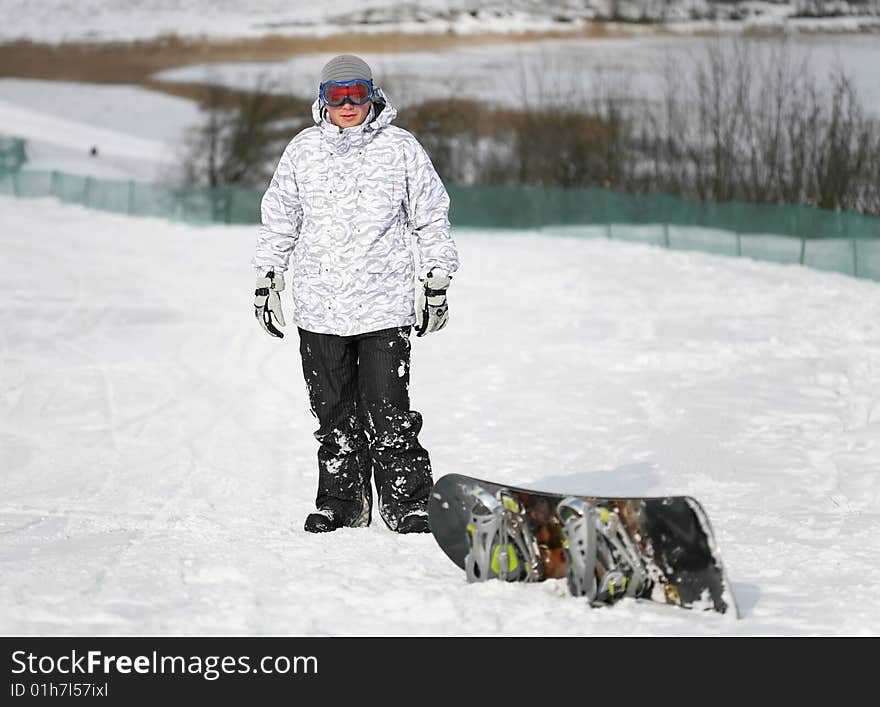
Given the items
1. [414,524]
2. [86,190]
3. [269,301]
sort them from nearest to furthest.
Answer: [414,524]
[269,301]
[86,190]

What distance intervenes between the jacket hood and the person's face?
2cm

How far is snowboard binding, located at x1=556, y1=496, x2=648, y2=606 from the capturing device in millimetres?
4641

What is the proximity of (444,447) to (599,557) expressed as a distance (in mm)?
4001

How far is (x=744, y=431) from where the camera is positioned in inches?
362

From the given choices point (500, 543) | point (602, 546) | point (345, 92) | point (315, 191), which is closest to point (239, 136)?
point (315, 191)

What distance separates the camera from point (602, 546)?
15.4ft

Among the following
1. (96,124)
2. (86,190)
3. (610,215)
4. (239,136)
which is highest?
(610,215)

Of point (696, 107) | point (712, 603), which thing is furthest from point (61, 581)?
point (696, 107)

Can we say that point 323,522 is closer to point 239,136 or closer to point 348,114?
point 348,114

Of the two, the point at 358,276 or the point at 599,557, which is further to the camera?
the point at 358,276

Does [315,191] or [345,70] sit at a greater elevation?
[345,70]
